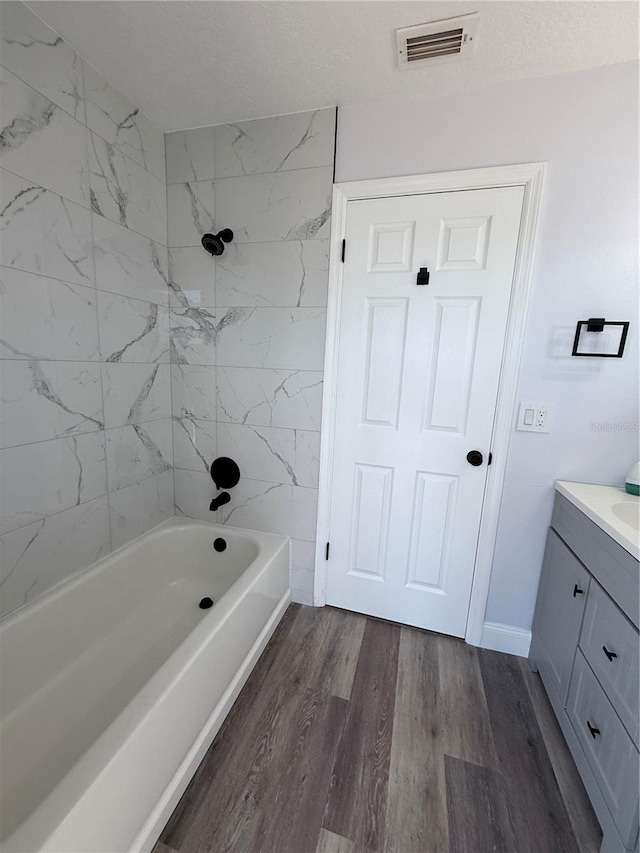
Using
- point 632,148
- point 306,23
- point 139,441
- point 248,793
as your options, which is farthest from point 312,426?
point 632,148

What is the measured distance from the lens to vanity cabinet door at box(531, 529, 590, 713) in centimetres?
125

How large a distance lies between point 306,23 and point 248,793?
8.25 ft

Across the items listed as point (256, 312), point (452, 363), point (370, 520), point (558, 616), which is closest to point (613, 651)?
point (558, 616)

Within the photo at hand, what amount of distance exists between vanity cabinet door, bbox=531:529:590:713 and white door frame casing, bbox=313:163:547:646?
0.74ft

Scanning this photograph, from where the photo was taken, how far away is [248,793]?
1.08 meters

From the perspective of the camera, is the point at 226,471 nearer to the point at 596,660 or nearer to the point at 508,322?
the point at 508,322

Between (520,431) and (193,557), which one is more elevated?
(520,431)

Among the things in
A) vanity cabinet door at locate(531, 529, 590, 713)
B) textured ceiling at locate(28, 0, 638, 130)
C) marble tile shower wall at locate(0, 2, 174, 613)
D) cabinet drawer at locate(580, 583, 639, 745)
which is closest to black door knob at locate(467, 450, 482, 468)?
vanity cabinet door at locate(531, 529, 590, 713)

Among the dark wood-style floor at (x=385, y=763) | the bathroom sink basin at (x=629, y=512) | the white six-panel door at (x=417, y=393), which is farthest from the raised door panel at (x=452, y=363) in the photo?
the dark wood-style floor at (x=385, y=763)

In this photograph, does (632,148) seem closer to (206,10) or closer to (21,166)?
(206,10)

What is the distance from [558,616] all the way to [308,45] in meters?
2.36

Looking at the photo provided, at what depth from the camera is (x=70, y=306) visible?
1.36 meters

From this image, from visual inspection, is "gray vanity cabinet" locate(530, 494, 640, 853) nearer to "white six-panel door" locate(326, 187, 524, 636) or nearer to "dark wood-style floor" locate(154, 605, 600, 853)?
Result: "dark wood-style floor" locate(154, 605, 600, 853)

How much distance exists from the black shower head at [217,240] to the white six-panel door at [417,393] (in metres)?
0.59
